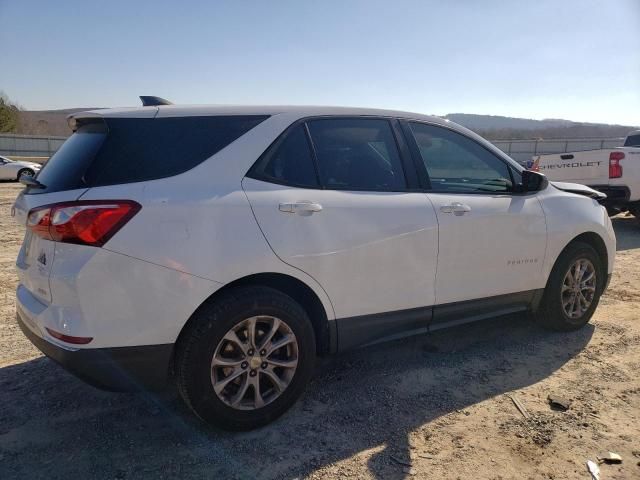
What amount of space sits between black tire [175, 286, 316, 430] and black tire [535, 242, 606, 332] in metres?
2.36

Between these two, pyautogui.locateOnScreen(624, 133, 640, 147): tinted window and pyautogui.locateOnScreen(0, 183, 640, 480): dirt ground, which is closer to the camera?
pyautogui.locateOnScreen(0, 183, 640, 480): dirt ground

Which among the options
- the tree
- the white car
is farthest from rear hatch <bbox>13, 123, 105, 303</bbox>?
the tree

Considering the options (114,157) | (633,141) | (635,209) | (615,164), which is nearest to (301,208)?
(114,157)

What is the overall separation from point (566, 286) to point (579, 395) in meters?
1.21

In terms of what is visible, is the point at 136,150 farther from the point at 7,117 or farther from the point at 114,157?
the point at 7,117

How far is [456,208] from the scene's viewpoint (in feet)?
11.2

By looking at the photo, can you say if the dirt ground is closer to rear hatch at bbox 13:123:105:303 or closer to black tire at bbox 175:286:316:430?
black tire at bbox 175:286:316:430

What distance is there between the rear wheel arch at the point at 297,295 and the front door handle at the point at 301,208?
0.36 metres

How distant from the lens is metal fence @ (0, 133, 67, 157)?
3628 cm

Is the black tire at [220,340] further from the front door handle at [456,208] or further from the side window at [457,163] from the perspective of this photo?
the side window at [457,163]

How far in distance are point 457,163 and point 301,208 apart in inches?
60.4

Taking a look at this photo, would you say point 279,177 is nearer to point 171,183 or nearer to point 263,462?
point 171,183

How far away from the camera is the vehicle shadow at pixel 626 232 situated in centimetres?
827

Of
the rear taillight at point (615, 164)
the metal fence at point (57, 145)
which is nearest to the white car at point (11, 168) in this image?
the metal fence at point (57, 145)
